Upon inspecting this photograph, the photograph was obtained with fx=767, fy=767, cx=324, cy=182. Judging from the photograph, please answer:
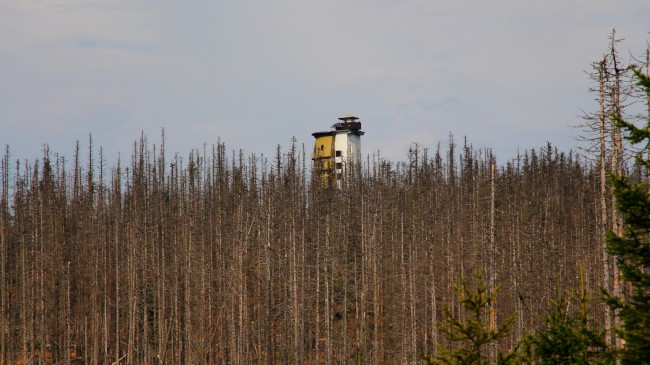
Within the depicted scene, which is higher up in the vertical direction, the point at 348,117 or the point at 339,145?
the point at 348,117

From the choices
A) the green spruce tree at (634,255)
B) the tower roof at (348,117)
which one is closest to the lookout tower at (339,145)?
Answer: the tower roof at (348,117)

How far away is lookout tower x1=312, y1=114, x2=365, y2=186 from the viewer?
315ft

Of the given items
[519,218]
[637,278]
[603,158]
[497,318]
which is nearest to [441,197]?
[519,218]

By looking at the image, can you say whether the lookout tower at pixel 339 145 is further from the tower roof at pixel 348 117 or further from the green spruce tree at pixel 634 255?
the green spruce tree at pixel 634 255

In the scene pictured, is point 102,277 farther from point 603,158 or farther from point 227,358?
point 603,158

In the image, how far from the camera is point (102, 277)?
6178 cm

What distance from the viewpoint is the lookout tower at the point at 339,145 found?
9588 centimetres

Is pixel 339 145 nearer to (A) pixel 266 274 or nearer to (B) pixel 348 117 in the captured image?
(B) pixel 348 117

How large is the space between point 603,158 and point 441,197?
3990 cm

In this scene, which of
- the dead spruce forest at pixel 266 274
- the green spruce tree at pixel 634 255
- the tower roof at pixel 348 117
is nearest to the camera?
the green spruce tree at pixel 634 255

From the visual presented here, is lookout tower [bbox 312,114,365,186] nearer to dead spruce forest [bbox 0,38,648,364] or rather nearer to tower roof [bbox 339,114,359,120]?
tower roof [bbox 339,114,359,120]

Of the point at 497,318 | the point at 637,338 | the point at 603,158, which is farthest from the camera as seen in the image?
the point at 497,318

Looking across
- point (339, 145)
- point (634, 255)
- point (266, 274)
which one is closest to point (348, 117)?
point (339, 145)

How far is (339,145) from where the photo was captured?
320 ft
